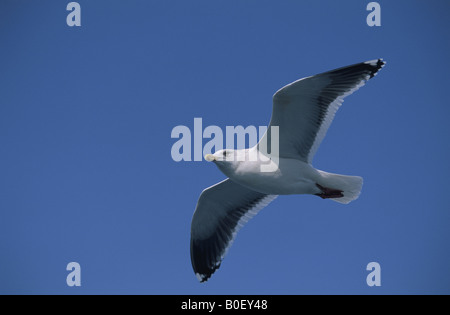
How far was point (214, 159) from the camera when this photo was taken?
5270 millimetres

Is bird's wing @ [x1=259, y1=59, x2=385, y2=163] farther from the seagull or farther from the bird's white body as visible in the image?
the bird's white body

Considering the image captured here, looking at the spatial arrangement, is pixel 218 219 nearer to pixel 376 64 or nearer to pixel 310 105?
pixel 310 105

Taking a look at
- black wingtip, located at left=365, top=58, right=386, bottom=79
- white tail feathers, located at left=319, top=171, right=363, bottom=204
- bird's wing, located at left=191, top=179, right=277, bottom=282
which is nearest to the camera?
black wingtip, located at left=365, top=58, right=386, bottom=79

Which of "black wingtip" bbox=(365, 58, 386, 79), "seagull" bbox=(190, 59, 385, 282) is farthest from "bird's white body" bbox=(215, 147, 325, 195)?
"black wingtip" bbox=(365, 58, 386, 79)

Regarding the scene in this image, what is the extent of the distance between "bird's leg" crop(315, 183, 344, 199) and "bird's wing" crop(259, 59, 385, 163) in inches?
11.5

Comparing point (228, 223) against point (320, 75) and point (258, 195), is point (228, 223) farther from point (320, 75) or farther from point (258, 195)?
point (320, 75)

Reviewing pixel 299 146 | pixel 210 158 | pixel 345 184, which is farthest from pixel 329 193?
pixel 210 158

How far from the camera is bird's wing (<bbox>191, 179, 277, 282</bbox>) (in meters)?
6.04

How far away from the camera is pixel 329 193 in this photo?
5336 millimetres

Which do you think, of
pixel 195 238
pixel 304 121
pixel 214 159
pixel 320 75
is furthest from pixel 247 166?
pixel 195 238

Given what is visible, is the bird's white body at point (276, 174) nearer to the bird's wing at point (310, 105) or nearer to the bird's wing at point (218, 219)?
the bird's wing at point (310, 105)

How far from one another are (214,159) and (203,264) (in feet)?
5.29

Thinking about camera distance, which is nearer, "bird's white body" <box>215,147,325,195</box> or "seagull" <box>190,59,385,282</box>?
"seagull" <box>190,59,385,282</box>

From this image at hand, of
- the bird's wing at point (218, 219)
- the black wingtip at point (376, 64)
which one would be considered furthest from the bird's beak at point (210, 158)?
the black wingtip at point (376, 64)
